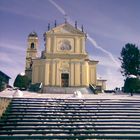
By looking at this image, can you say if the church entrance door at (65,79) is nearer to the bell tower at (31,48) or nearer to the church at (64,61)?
the church at (64,61)

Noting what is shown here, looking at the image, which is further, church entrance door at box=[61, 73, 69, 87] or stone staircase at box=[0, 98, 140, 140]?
church entrance door at box=[61, 73, 69, 87]

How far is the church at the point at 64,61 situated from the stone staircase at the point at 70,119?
18.2m

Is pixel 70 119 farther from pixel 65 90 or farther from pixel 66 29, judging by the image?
pixel 66 29

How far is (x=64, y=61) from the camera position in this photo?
38938 mm

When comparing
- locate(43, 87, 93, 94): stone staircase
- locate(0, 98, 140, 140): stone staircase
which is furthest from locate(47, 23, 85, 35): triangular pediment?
locate(0, 98, 140, 140): stone staircase

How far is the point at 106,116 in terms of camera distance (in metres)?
17.0

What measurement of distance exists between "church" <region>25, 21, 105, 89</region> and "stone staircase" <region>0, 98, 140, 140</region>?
1819 cm

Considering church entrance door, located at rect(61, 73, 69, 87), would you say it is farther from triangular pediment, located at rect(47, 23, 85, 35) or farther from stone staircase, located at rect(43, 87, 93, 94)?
triangular pediment, located at rect(47, 23, 85, 35)

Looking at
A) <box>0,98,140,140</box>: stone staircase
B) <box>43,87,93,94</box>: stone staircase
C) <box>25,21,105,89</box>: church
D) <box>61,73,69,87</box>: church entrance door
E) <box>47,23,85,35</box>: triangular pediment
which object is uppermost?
<box>47,23,85,35</box>: triangular pediment

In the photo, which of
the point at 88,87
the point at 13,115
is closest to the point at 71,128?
the point at 13,115

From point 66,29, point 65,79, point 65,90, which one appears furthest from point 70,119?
point 66,29

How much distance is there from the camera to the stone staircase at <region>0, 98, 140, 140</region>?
14438 mm

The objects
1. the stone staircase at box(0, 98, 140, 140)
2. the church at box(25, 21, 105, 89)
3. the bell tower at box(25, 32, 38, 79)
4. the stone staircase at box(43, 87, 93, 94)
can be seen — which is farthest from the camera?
the bell tower at box(25, 32, 38, 79)

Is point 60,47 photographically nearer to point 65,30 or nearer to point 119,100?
point 65,30
